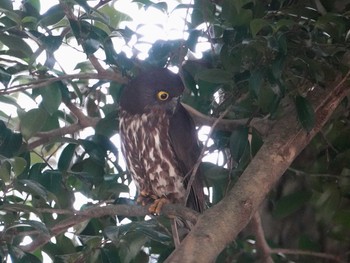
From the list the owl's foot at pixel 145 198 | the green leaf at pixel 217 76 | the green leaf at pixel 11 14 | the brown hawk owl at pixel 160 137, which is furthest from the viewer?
the owl's foot at pixel 145 198

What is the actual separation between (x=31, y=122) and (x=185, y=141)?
0.67 m

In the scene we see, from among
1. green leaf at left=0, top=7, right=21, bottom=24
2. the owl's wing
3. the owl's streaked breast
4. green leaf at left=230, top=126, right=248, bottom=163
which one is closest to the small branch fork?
green leaf at left=230, top=126, right=248, bottom=163

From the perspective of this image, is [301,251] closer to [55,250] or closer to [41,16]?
[55,250]

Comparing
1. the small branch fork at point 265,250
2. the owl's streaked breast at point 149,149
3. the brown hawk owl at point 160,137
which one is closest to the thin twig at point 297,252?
the small branch fork at point 265,250

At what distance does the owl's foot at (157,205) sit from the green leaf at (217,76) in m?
0.51

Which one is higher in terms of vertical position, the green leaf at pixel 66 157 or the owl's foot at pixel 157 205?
the green leaf at pixel 66 157

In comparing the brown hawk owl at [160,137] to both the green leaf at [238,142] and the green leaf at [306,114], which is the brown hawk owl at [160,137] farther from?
the green leaf at [306,114]

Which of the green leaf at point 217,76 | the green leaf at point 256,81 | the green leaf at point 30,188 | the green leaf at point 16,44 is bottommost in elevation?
the green leaf at point 30,188

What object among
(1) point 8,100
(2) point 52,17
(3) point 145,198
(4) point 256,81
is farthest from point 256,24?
(3) point 145,198

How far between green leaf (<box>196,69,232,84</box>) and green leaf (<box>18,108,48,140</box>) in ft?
1.91

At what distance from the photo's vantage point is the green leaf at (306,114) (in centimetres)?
246

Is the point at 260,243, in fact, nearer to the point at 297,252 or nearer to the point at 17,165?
the point at 297,252

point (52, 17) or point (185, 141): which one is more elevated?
point (52, 17)

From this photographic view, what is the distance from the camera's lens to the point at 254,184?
2.46m
